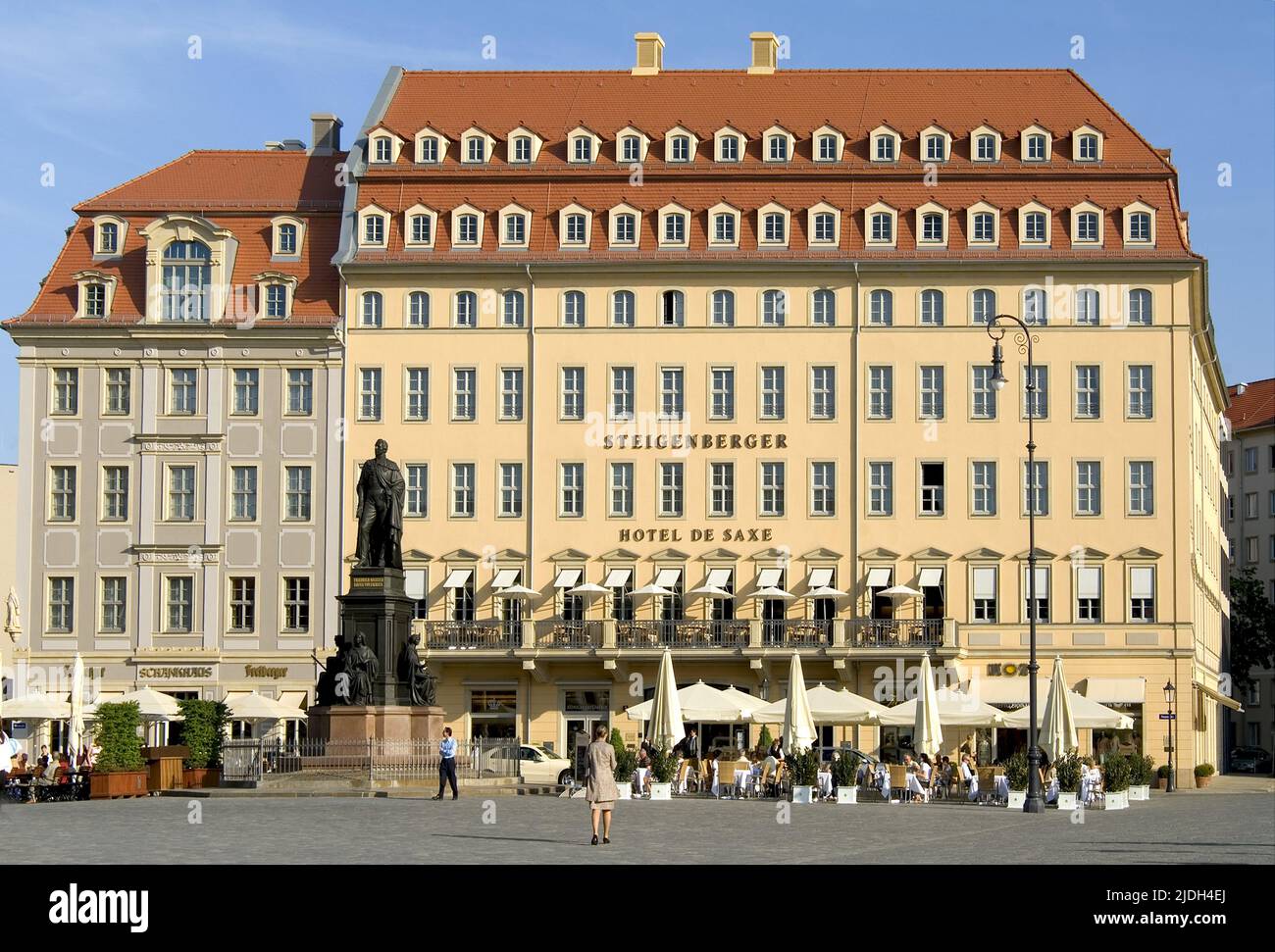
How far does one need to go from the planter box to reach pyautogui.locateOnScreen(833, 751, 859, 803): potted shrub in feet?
45.9

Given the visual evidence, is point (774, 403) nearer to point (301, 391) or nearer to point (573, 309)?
point (573, 309)

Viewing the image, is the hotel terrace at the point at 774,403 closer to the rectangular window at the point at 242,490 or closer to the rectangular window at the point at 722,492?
the rectangular window at the point at 722,492

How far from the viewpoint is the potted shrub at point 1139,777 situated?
4716 centimetres

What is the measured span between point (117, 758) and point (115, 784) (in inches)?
22.9

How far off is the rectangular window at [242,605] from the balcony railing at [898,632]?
697 inches

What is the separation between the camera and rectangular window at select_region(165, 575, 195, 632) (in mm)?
62188

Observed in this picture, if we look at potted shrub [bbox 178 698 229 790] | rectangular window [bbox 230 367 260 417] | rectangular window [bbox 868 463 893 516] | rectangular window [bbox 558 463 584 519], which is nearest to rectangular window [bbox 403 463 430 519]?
rectangular window [bbox 558 463 584 519]

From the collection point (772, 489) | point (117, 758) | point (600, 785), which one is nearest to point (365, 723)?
point (117, 758)

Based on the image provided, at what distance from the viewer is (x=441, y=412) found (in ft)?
206

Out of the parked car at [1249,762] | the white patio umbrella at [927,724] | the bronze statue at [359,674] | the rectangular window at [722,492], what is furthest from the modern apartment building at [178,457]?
the parked car at [1249,762]

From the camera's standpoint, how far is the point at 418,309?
63.1 m
